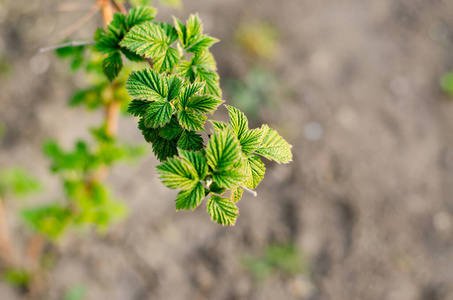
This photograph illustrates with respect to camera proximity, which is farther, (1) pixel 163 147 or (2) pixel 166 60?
(2) pixel 166 60

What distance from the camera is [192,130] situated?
2.85 feet

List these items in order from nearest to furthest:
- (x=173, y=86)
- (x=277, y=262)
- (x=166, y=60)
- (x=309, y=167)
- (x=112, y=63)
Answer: (x=173, y=86), (x=166, y=60), (x=112, y=63), (x=277, y=262), (x=309, y=167)

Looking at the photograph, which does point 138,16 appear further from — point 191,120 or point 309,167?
point 309,167

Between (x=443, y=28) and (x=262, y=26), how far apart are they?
7.14 feet

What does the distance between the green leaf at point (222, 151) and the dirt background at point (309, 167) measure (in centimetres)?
237

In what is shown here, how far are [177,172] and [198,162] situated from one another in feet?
0.17

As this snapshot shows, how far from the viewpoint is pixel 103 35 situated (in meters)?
1.16

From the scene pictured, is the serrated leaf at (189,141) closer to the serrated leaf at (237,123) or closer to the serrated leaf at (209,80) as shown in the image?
the serrated leaf at (237,123)

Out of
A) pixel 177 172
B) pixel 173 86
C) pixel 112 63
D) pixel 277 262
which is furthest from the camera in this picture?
pixel 277 262

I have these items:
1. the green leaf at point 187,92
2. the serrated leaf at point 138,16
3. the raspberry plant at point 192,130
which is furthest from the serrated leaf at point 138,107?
the serrated leaf at point 138,16

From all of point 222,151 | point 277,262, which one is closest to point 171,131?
point 222,151

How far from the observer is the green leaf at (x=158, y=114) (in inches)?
33.3

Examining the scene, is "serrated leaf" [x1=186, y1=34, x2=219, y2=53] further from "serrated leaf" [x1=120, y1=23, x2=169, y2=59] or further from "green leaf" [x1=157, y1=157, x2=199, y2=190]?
"green leaf" [x1=157, y1=157, x2=199, y2=190]

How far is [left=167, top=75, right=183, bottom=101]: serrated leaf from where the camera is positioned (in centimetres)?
88
